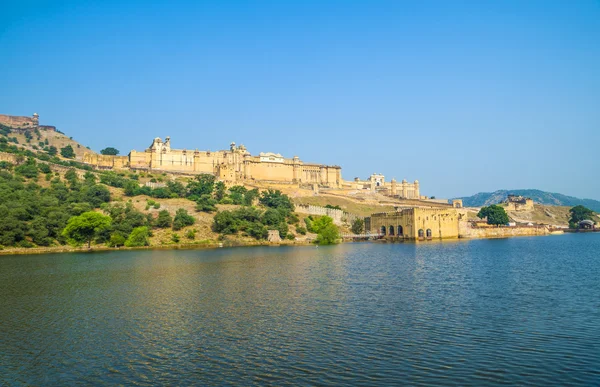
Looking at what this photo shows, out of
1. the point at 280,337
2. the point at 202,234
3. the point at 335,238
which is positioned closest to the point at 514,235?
the point at 335,238

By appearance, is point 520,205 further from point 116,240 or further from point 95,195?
point 116,240

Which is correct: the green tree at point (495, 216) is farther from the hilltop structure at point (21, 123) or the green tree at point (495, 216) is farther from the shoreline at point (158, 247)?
the hilltop structure at point (21, 123)

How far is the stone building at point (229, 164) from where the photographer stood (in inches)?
3853

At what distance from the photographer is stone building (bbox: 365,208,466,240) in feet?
200

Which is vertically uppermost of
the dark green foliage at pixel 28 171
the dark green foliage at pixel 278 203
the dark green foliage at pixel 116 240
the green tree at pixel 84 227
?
the dark green foliage at pixel 28 171

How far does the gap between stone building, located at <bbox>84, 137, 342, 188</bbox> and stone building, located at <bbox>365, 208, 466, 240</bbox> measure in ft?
125

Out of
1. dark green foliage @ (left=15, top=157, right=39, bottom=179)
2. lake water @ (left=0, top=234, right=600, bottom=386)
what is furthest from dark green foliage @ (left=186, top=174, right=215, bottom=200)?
lake water @ (left=0, top=234, right=600, bottom=386)

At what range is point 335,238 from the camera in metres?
60.8

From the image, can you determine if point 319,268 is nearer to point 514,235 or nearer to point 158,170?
point 514,235

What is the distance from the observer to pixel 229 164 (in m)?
99.5

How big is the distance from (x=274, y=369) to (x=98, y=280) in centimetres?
1790

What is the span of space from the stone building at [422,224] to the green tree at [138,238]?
30248mm

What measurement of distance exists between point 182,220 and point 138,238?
23.6 ft

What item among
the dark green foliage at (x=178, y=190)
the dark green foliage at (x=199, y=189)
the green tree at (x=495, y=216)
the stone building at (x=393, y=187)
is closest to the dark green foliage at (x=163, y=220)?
the dark green foliage at (x=199, y=189)
